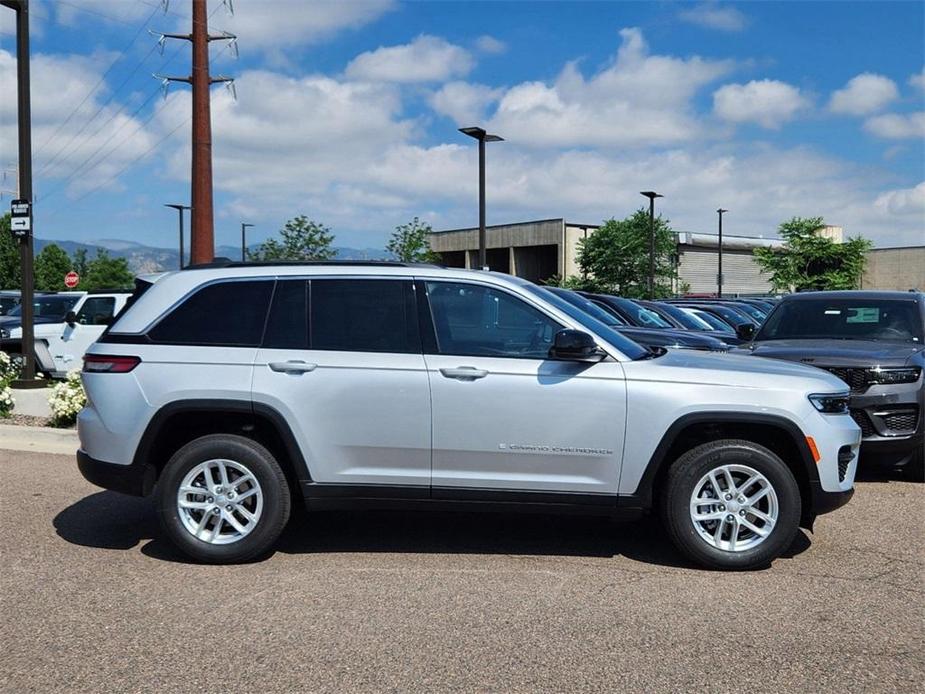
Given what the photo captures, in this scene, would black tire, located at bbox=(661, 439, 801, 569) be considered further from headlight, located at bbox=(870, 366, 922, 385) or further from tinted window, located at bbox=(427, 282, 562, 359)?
headlight, located at bbox=(870, 366, 922, 385)

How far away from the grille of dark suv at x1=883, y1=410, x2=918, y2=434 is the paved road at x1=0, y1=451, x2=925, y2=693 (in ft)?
4.22

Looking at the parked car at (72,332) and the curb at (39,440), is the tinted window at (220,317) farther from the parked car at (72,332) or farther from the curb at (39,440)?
the parked car at (72,332)

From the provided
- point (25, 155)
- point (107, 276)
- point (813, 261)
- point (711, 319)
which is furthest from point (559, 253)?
point (25, 155)

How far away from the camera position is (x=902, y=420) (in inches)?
308

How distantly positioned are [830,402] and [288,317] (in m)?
3.34

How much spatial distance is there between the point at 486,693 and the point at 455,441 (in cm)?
188

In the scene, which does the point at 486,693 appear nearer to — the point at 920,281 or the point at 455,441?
the point at 455,441

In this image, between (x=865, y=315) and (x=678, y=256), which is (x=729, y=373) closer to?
(x=865, y=315)

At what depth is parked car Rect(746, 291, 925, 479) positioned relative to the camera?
308 inches

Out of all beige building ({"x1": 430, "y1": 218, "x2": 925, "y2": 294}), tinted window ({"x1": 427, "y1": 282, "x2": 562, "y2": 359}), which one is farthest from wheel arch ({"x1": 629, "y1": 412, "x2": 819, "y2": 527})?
beige building ({"x1": 430, "y1": 218, "x2": 925, "y2": 294})

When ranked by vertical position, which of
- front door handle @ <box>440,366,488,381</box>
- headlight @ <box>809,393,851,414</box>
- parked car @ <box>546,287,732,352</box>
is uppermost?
parked car @ <box>546,287,732,352</box>

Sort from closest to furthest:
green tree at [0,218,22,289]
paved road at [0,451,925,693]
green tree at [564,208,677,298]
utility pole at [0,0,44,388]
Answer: paved road at [0,451,925,693] → utility pole at [0,0,44,388] → green tree at [564,208,677,298] → green tree at [0,218,22,289]

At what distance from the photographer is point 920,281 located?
248 feet

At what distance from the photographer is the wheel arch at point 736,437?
534 cm
